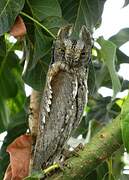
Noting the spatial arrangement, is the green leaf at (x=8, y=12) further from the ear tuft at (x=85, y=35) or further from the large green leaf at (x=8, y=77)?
the large green leaf at (x=8, y=77)

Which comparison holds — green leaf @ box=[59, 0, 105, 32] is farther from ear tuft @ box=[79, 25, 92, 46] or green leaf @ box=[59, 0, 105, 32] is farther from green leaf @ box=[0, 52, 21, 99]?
green leaf @ box=[0, 52, 21, 99]

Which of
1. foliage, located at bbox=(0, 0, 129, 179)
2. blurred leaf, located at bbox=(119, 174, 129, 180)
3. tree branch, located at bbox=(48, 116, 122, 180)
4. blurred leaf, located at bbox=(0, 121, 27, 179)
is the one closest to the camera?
tree branch, located at bbox=(48, 116, 122, 180)

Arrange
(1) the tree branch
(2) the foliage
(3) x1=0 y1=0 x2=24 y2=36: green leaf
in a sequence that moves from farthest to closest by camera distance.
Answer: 1. (2) the foliage
2. (3) x1=0 y1=0 x2=24 y2=36: green leaf
3. (1) the tree branch

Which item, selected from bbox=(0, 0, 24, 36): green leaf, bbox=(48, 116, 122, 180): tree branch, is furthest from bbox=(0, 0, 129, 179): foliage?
bbox=(48, 116, 122, 180): tree branch

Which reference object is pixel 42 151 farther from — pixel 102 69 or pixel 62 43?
pixel 102 69

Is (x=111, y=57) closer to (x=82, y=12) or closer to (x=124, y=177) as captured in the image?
(x=82, y=12)

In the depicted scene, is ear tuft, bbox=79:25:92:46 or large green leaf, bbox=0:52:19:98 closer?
ear tuft, bbox=79:25:92:46

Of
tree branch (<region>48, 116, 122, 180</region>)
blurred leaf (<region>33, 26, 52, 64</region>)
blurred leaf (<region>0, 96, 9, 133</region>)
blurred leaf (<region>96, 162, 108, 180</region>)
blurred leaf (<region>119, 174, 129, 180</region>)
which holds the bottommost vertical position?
blurred leaf (<region>119, 174, 129, 180</region>)

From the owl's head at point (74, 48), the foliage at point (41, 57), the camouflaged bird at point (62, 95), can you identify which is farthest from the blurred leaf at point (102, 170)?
the owl's head at point (74, 48)
